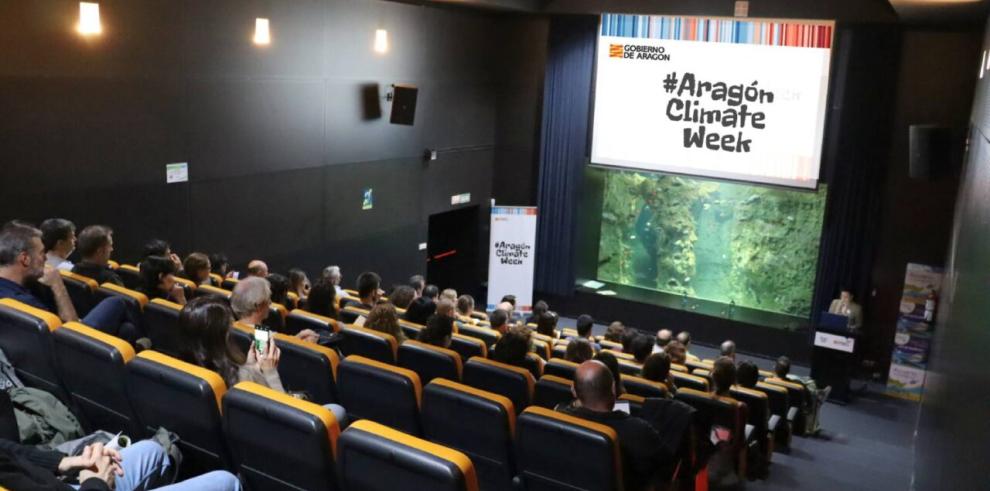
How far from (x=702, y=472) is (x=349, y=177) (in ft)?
19.5

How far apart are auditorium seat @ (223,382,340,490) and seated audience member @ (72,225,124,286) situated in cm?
252

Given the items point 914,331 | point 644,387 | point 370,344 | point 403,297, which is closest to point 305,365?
point 370,344

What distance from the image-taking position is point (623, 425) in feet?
12.4

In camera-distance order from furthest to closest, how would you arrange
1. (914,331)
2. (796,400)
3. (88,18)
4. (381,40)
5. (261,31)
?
(381,40), (914,331), (261,31), (796,400), (88,18)

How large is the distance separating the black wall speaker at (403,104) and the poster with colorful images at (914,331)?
589 cm

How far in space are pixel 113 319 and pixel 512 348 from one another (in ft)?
7.18

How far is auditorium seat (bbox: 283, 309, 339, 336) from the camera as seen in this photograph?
527 cm

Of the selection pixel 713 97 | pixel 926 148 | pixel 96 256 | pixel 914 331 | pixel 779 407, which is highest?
pixel 713 97

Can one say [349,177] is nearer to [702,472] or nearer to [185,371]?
[702,472]

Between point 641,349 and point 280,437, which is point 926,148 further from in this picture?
point 280,437

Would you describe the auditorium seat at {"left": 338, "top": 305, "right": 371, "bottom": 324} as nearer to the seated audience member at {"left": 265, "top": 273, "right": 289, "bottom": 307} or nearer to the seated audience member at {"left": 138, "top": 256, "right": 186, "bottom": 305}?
the seated audience member at {"left": 265, "top": 273, "right": 289, "bottom": 307}

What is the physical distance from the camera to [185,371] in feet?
10.4

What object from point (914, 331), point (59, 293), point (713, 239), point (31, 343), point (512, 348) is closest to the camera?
point (31, 343)

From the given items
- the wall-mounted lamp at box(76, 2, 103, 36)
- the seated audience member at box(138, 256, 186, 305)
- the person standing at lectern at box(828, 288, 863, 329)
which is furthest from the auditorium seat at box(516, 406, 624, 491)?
the person standing at lectern at box(828, 288, 863, 329)
